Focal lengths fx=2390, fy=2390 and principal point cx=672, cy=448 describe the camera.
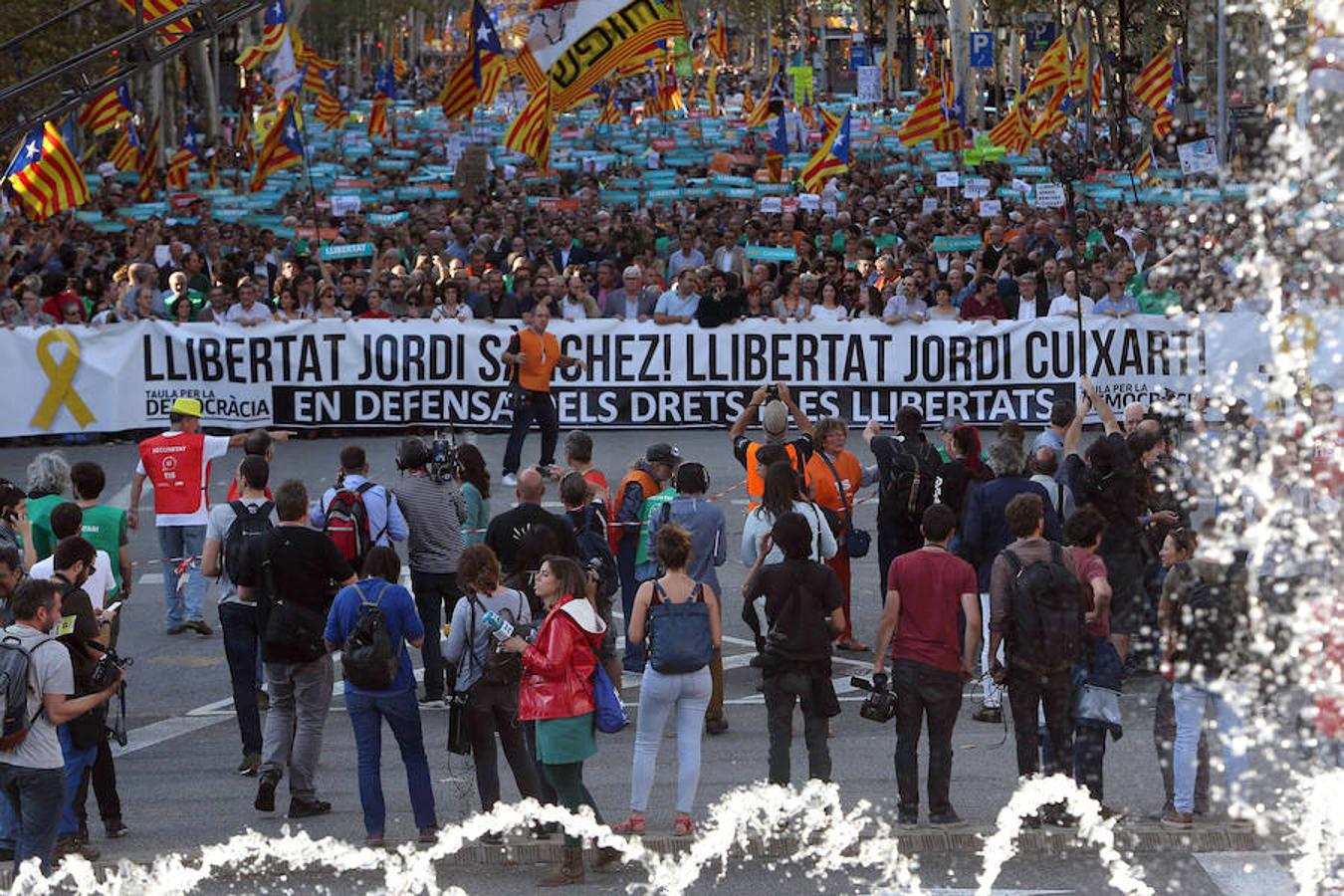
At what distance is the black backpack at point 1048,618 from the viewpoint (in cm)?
998

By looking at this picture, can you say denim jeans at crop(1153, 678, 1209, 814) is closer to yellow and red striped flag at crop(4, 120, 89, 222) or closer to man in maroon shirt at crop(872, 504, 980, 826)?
man in maroon shirt at crop(872, 504, 980, 826)

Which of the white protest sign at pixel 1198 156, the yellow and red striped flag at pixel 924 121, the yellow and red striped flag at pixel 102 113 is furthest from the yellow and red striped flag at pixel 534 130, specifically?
the yellow and red striped flag at pixel 924 121

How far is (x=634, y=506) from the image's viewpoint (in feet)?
41.3

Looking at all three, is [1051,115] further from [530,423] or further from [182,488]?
[182,488]

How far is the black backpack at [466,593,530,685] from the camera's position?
9805 millimetres

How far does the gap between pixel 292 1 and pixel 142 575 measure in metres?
46.5

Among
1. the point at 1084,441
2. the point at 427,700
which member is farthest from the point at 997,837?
the point at 1084,441

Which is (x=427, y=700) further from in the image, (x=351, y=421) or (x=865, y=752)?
(x=351, y=421)

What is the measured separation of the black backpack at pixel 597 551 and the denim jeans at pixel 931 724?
1894 millimetres

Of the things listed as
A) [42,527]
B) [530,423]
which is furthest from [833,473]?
[530,423]

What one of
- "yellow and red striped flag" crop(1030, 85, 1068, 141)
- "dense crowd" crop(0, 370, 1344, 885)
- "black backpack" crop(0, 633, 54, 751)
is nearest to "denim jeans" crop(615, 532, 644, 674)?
"dense crowd" crop(0, 370, 1344, 885)

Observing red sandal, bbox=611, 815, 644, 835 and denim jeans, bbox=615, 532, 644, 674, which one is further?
denim jeans, bbox=615, 532, 644, 674

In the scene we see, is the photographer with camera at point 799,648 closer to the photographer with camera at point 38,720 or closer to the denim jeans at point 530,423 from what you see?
the photographer with camera at point 38,720

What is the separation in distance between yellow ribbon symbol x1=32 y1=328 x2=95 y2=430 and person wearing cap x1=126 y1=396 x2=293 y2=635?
6707mm
